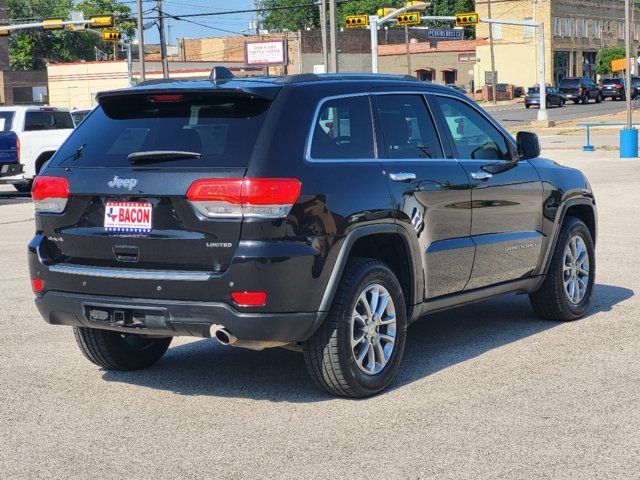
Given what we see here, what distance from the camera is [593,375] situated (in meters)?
6.87

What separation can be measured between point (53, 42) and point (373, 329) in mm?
129239

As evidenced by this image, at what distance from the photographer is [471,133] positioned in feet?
25.8

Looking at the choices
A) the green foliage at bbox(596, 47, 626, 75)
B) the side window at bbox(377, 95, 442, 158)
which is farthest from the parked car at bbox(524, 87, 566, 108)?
the side window at bbox(377, 95, 442, 158)

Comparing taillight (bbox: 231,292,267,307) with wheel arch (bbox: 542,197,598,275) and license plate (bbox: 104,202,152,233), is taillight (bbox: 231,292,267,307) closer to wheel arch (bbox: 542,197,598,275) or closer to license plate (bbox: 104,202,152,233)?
license plate (bbox: 104,202,152,233)

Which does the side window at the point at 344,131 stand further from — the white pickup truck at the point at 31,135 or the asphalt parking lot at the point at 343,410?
the white pickup truck at the point at 31,135

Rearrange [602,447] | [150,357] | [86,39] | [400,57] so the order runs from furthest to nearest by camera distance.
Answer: [86,39], [400,57], [150,357], [602,447]

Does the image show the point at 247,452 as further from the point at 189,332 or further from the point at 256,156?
the point at 256,156

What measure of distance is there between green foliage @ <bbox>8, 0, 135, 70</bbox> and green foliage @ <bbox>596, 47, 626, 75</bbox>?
49416mm

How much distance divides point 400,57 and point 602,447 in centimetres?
11352

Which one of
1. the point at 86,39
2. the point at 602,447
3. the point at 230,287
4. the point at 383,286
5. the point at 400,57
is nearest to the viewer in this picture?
the point at 602,447

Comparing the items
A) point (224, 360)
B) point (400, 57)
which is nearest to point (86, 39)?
point (400, 57)

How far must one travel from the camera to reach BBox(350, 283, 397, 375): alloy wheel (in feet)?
21.0

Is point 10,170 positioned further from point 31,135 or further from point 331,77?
point 331,77

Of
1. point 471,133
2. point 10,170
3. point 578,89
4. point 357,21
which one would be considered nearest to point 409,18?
point 357,21
